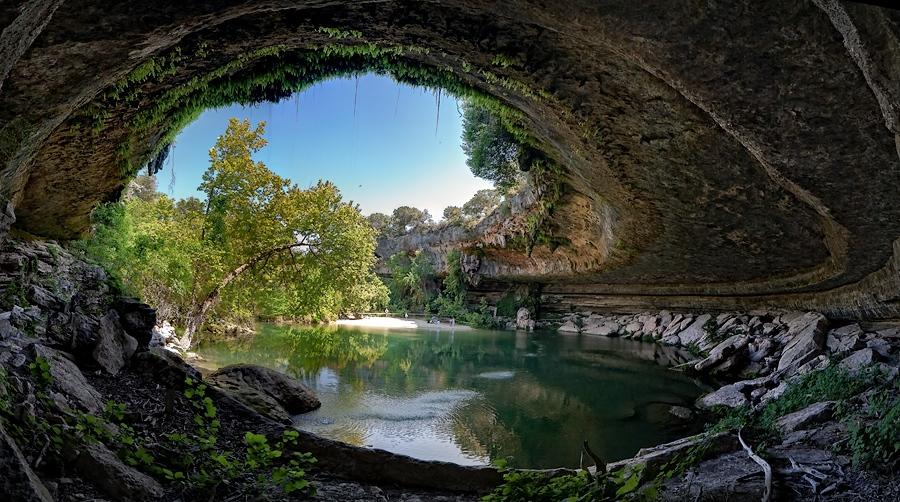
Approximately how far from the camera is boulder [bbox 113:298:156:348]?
5.53m

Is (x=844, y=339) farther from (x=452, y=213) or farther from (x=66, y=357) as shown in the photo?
Answer: (x=452, y=213)

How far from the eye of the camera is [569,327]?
88.6 ft

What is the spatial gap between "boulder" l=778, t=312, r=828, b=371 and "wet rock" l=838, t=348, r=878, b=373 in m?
1.48

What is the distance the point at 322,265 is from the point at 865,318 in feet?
43.5

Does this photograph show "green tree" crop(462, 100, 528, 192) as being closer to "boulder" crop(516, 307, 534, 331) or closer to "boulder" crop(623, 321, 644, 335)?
"boulder" crop(623, 321, 644, 335)

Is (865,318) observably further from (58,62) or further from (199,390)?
(58,62)

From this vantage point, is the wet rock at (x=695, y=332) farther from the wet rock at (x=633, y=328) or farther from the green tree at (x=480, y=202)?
the green tree at (x=480, y=202)

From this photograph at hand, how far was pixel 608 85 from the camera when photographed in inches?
228

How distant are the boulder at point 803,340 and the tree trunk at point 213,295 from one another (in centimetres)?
1216

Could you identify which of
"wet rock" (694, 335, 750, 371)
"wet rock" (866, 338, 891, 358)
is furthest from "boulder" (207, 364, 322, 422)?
"wet rock" (694, 335, 750, 371)

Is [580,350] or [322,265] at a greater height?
[322,265]

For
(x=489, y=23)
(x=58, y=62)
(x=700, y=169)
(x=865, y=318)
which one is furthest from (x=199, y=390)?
(x=865, y=318)

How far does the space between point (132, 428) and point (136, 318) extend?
247 cm

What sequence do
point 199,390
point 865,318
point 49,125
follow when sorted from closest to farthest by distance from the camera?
point 199,390, point 49,125, point 865,318
